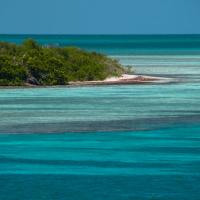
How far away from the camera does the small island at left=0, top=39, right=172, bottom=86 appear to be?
49406 millimetres

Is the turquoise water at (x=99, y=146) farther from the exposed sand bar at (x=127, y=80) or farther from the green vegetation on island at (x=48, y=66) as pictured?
the exposed sand bar at (x=127, y=80)

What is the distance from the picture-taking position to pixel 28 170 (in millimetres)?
22797

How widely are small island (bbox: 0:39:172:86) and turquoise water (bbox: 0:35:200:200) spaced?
612 centimetres

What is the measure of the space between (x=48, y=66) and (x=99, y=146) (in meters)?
24.5

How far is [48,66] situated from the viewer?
5091 centimetres

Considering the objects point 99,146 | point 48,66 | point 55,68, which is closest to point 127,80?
point 55,68

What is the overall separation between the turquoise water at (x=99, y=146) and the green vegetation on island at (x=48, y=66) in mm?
6048

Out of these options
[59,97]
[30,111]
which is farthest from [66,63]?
[30,111]

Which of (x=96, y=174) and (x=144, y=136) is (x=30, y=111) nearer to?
(x=144, y=136)

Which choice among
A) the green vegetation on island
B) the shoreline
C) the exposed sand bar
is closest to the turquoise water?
the green vegetation on island

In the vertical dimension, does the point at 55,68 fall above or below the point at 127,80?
above

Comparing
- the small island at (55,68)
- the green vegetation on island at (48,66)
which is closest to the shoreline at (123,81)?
the small island at (55,68)

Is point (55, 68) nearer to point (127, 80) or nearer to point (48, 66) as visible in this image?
point (48, 66)
